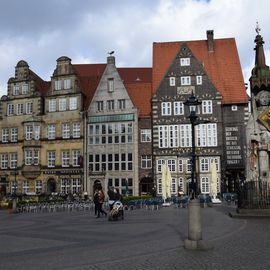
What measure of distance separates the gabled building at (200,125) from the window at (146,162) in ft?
2.69

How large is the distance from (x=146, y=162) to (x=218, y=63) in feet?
46.2

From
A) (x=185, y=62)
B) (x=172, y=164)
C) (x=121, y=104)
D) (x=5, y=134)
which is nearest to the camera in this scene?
(x=172, y=164)

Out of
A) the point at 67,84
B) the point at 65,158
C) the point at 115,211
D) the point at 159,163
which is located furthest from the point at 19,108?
the point at 115,211

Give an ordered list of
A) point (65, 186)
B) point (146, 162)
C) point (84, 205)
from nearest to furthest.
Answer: point (84, 205) < point (146, 162) < point (65, 186)

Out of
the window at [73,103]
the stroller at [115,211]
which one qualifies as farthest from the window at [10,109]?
the stroller at [115,211]

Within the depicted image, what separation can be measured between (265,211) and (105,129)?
1178 inches

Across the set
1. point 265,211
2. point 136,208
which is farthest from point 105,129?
point 265,211

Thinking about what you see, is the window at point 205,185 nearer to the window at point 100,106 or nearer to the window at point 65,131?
the window at point 100,106

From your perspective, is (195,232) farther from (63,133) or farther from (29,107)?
(29,107)

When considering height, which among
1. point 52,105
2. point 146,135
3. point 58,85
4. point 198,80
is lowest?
point 146,135

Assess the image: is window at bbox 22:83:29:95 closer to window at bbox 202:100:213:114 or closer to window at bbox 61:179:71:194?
window at bbox 61:179:71:194

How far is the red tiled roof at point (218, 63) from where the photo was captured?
43500 millimetres

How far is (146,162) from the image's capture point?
43125 millimetres

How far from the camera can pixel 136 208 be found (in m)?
28.1
